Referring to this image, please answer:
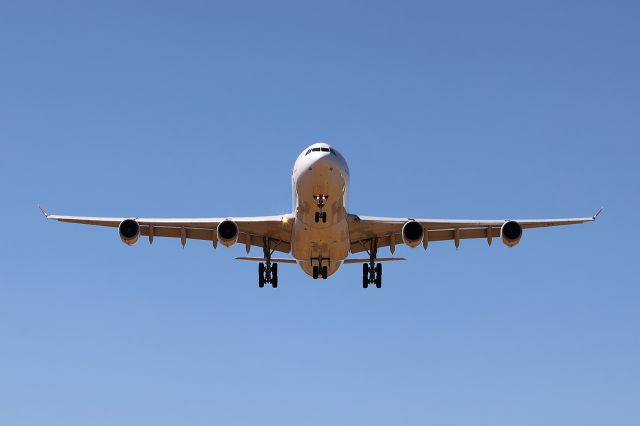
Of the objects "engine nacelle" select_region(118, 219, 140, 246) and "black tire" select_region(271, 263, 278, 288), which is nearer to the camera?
"engine nacelle" select_region(118, 219, 140, 246)

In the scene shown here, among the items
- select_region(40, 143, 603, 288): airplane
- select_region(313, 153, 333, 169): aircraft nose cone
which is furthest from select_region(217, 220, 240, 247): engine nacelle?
select_region(313, 153, 333, 169): aircraft nose cone

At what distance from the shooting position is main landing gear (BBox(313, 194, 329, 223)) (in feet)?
135

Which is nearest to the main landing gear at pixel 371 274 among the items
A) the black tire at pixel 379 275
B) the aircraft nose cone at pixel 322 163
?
the black tire at pixel 379 275

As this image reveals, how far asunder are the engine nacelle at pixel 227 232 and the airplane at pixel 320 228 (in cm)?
4

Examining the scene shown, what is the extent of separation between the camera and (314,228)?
42.8 meters

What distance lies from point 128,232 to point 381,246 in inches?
489

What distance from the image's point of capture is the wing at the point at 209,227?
45.8 m

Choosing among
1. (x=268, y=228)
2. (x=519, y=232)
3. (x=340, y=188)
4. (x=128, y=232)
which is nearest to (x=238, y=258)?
(x=268, y=228)

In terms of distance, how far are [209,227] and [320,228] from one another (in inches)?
253

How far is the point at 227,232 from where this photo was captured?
44500 millimetres

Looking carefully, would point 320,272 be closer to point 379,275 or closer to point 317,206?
point 379,275

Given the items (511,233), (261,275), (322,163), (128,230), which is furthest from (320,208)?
(261,275)

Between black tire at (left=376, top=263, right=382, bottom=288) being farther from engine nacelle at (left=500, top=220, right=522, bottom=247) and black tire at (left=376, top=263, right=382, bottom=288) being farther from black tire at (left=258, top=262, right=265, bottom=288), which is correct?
engine nacelle at (left=500, top=220, right=522, bottom=247)

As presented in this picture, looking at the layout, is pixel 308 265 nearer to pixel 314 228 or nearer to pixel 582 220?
pixel 314 228
